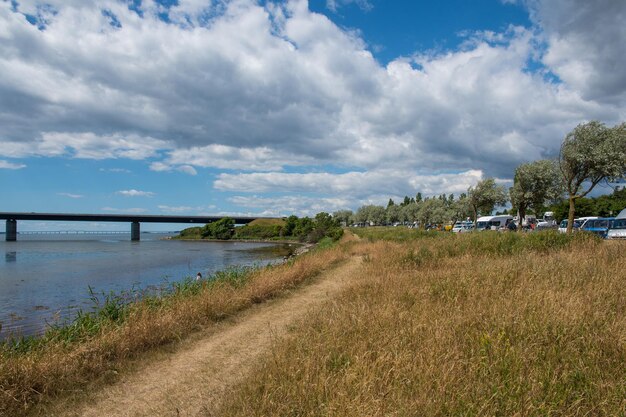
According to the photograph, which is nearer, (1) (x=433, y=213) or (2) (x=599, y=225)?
(2) (x=599, y=225)

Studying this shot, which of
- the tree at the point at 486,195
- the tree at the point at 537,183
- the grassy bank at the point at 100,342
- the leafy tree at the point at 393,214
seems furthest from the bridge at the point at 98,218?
the grassy bank at the point at 100,342

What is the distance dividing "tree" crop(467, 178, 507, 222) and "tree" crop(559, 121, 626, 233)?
30.1 m

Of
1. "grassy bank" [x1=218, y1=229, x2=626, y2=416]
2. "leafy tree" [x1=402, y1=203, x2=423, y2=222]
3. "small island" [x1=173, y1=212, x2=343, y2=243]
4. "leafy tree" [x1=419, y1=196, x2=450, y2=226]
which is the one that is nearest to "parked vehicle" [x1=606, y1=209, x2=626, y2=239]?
"grassy bank" [x1=218, y1=229, x2=626, y2=416]

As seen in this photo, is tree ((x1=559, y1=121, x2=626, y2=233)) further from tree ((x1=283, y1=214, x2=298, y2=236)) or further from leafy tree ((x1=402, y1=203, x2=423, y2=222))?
tree ((x1=283, y1=214, x2=298, y2=236))

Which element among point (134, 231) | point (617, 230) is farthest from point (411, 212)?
point (134, 231)

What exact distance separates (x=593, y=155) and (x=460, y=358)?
32.1 meters

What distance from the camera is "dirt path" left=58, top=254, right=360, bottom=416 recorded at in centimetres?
549

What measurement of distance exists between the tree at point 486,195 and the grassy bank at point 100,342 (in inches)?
2228

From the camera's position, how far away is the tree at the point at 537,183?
45.8m

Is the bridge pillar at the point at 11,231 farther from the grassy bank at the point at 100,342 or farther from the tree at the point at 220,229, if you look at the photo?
the grassy bank at the point at 100,342

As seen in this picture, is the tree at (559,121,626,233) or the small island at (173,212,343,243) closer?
the tree at (559,121,626,233)

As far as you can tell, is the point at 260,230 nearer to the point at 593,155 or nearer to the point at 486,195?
the point at 486,195

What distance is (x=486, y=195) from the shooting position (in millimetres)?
62125

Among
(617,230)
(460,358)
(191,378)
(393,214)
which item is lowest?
(191,378)
